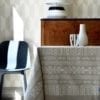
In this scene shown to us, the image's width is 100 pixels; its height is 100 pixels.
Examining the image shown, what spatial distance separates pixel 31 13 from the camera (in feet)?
13.6

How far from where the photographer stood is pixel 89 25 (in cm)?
363

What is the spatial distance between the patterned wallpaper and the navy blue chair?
0.94ft

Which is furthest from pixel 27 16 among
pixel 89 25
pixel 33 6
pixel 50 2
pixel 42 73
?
pixel 42 73

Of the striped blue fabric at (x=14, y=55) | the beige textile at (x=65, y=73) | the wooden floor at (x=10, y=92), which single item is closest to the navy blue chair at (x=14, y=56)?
the striped blue fabric at (x=14, y=55)

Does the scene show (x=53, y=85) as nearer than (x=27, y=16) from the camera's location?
Yes

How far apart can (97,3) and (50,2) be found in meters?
0.72

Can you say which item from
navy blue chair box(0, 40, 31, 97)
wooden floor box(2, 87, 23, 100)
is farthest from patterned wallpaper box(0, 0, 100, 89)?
wooden floor box(2, 87, 23, 100)

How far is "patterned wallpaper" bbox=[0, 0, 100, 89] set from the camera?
4.11 meters

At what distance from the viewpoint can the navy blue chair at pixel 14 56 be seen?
12.0 feet

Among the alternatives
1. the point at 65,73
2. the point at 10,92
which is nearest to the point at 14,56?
the point at 10,92

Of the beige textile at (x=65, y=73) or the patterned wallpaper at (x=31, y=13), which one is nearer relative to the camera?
the beige textile at (x=65, y=73)

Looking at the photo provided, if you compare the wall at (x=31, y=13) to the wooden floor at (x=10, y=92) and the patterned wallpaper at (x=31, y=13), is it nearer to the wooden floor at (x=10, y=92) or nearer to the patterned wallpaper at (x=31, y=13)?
the patterned wallpaper at (x=31, y=13)

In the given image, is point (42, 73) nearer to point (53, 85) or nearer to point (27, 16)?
point (53, 85)

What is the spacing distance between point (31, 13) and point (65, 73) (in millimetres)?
2344
